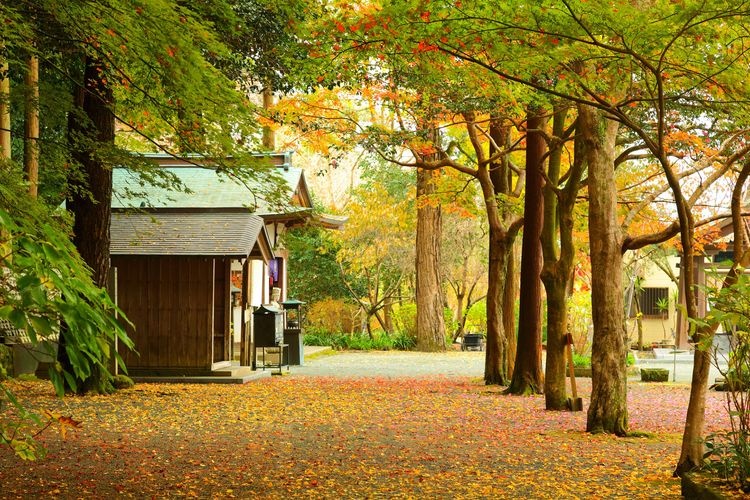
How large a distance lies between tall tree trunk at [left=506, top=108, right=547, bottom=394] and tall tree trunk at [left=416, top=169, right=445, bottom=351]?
1541 centimetres

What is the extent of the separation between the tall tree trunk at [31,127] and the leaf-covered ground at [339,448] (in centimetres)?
309

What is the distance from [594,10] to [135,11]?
12.3 feet

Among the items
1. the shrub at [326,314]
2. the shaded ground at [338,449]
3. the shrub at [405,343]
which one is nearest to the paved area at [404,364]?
→ the shrub at [405,343]

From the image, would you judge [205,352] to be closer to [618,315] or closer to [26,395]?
[26,395]

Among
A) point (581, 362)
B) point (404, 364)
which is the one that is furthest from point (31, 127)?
point (581, 362)

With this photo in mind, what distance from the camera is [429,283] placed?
3222 centimetres

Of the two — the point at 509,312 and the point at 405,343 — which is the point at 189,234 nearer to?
the point at 509,312

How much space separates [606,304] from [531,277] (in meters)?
4.82

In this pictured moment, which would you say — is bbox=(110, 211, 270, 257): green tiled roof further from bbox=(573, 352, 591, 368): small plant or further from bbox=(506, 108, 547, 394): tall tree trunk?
bbox=(573, 352, 591, 368): small plant

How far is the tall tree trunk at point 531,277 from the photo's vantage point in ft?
51.7

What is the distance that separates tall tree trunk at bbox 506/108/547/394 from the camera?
15750mm

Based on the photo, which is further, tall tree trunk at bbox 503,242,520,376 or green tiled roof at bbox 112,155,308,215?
green tiled roof at bbox 112,155,308,215

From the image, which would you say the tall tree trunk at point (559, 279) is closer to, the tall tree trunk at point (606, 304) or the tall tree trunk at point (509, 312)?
the tall tree trunk at point (606, 304)

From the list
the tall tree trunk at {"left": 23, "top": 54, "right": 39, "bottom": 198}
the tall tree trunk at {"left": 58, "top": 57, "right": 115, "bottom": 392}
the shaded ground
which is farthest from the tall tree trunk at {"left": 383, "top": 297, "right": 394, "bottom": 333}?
the tall tree trunk at {"left": 58, "top": 57, "right": 115, "bottom": 392}
